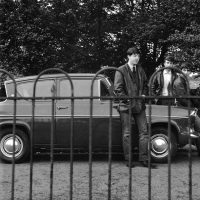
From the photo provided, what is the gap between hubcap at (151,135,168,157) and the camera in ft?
24.8

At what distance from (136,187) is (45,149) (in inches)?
102

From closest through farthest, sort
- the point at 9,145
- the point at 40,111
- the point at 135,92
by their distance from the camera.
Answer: the point at 135,92
the point at 40,111
the point at 9,145

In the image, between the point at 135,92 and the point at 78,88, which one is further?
the point at 78,88

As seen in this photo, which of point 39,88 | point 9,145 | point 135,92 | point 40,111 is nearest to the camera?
point 135,92

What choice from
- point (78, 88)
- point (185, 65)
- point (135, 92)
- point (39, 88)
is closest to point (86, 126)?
point (78, 88)

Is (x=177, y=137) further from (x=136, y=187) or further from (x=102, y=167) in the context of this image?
(x=136, y=187)

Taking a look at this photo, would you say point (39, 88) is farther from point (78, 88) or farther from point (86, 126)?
point (86, 126)

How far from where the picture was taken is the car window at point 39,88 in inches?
310

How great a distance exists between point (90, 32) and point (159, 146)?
56.3ft

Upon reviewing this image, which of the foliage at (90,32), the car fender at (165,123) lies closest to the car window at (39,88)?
the car fender at (165,123)

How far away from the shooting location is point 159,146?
24.8 ft

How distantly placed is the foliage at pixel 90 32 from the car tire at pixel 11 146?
9.61 meters

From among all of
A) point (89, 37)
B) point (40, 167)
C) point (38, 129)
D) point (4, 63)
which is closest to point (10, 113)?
point (38, 129)

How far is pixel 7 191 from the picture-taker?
5.60 metres
